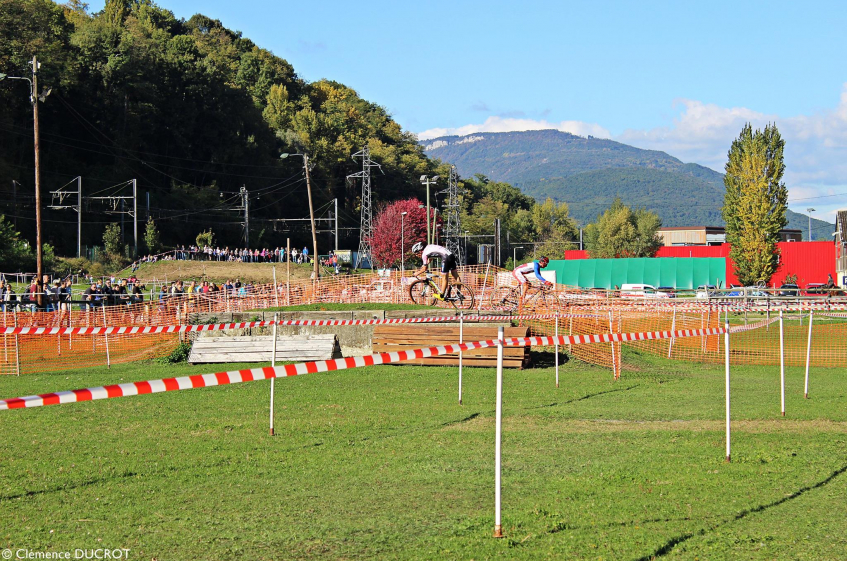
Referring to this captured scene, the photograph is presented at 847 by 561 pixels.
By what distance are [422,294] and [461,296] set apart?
6.20ft

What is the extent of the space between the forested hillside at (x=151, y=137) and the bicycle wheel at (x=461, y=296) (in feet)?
168

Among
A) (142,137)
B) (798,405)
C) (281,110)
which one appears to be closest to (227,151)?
(142,137)

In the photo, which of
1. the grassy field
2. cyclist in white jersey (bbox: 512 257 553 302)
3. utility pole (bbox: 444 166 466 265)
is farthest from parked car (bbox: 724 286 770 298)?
utility pole (bbox: 444 166 466 265)

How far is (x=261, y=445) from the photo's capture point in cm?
1013

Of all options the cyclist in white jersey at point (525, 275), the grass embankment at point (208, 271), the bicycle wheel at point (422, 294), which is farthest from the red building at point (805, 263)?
the bicycle wheel at point (422, 294)

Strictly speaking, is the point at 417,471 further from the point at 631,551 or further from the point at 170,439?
the point at 170,439

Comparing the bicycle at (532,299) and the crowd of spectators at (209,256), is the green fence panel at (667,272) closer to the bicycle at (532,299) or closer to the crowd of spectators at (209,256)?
the crowd of spectators at (209,256)

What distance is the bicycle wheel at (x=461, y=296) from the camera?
23891mm

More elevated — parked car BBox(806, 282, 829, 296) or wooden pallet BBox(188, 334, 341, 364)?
parked car BBox(806, 282, 829, 296)

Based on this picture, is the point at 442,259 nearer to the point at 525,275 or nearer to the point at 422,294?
the point at 422,294

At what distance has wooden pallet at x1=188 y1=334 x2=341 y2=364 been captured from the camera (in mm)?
21875

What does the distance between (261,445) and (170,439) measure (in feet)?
4.28

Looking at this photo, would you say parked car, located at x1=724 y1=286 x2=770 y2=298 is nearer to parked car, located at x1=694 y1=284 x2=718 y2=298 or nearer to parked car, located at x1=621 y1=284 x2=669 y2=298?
parked car, located at x1=694 y1=284 x2=718 y2=298

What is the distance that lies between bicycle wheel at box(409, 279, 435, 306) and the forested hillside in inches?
1973
